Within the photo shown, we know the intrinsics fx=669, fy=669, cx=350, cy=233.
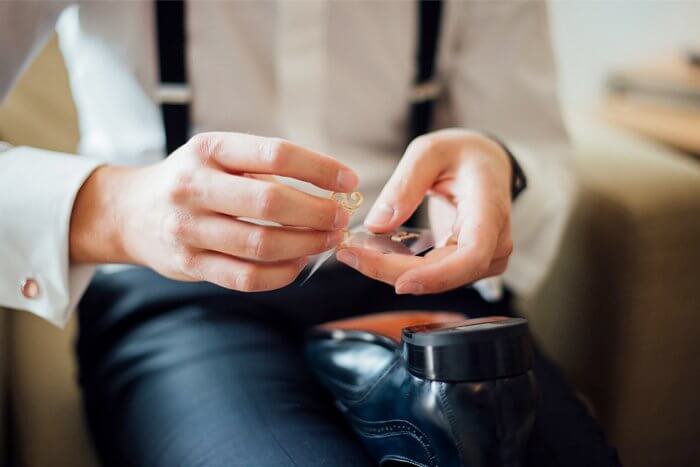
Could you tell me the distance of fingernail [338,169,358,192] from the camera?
1.26ft

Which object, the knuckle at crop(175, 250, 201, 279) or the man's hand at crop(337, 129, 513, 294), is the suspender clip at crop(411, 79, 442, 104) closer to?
the man's hand at crop(337, 129, 513, 294)

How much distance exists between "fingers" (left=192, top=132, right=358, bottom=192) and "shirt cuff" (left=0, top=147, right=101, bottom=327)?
0.12 m

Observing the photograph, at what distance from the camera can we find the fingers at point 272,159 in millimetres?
365

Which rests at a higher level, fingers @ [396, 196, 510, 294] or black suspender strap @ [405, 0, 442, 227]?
black suspender strap @ [405, 0, 442, 227]

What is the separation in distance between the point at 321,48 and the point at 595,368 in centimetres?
49

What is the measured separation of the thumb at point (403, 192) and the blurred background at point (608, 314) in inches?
13.5

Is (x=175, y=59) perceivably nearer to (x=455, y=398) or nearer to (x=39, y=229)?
(x=39, y=229)

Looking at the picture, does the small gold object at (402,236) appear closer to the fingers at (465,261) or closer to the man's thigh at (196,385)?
the fingers at (465,261)

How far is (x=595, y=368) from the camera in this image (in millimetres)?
792

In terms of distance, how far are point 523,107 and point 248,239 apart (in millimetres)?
442

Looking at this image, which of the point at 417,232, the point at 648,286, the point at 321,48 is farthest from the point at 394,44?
the point at 648,286

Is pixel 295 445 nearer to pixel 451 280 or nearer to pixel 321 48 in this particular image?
pixel 451 280

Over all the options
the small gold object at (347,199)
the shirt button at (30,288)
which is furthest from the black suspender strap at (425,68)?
the shirt button at (30,288)

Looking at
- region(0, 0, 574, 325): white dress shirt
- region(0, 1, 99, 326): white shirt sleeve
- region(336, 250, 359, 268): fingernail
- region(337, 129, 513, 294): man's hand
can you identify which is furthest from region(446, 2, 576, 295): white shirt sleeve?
region(0, 1, 99, 326): white shirt sleeve
